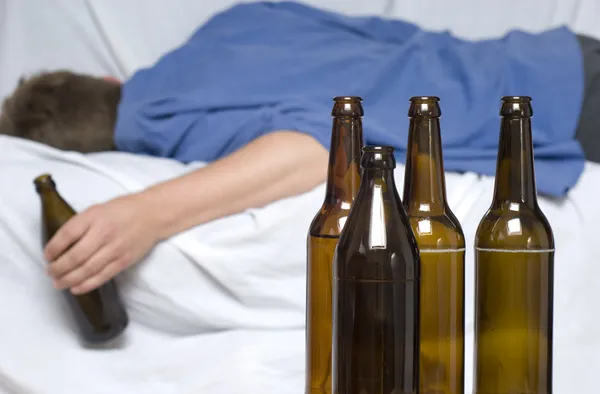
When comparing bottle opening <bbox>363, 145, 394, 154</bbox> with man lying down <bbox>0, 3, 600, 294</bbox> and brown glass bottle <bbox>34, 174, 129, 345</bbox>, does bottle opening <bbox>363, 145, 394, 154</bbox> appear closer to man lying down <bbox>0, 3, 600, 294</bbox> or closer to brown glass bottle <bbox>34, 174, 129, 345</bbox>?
man lying down <bbox>0, 3, 600, 294</bbox>

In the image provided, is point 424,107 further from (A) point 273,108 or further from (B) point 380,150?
(A) point 273,108

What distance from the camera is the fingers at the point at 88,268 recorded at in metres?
1.01

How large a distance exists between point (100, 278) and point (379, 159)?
0.70 meters

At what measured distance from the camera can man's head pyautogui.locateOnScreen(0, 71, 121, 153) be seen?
144 centimetres

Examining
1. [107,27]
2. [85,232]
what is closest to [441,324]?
[85,232]

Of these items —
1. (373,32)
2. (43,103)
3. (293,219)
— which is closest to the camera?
(293,219)

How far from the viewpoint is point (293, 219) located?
3.74 feet

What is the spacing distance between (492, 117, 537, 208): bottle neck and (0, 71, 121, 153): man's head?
113 cm

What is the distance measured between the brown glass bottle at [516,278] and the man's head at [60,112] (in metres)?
1.12

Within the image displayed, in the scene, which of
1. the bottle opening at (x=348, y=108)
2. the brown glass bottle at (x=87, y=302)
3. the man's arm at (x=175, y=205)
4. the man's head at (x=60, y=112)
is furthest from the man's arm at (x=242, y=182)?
the bottle opening at (x=348, y=108)

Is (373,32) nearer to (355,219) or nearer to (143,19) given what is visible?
(143,19)

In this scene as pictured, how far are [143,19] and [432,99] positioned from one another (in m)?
1.68

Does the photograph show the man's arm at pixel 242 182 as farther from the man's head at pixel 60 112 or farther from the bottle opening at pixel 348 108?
the bottle opening at pixel 348 108

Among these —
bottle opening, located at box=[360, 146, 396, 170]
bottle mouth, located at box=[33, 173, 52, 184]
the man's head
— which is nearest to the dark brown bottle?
bottle opening, located at box=[360, 146, 396, 170]
